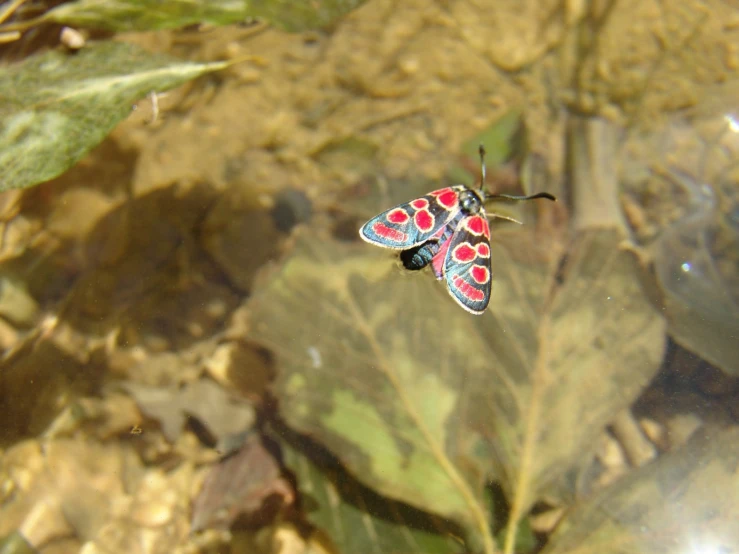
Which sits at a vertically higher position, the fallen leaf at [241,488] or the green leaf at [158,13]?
the green leaf at [158,13]

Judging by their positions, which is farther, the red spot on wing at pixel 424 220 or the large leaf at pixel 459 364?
the red spot on wing at pixel 424 220

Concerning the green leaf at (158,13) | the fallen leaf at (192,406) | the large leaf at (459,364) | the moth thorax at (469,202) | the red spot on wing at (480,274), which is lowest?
the fallen leaf at (192,406)

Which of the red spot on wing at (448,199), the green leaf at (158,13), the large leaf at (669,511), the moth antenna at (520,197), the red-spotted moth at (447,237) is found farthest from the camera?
the moth antenna at (520,197)

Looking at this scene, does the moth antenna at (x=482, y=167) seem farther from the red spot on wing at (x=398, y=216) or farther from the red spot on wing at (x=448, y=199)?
the red spot on wing at (x=398, y=216)

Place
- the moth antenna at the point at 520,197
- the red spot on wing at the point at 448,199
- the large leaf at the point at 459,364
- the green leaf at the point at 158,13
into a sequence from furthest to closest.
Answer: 1. the moth antenna at the point at 520,197
2. the red spot on wing at the point at 448,199
3. the green leaf at the point at 158,13
4. the large leaf at the point at 459,364

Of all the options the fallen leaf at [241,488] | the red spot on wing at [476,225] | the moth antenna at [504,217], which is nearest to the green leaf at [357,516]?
the fallen leaf at [241,488]

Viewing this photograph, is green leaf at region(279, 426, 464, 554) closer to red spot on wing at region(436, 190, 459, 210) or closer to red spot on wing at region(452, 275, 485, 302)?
red spot on wing at region(452, 275, 485, 302)

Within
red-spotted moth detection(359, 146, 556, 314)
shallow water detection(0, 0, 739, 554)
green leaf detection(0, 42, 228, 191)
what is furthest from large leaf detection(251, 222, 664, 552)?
green leaf detection(0, 42, 228, 191)

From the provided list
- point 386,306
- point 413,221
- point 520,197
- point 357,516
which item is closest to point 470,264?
point 413,221
